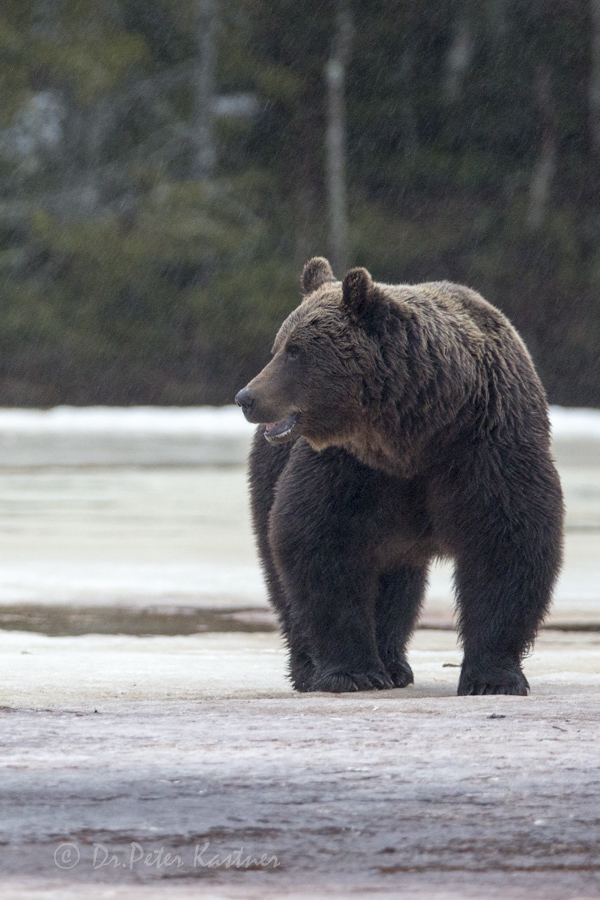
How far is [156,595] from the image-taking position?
8.59 meters

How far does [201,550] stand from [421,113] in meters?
26.9

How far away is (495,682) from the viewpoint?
17.4 ft

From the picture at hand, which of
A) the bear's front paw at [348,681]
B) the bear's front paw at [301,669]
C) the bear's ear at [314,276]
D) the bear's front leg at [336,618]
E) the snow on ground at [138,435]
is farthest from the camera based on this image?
the snow on ground at [138,435]

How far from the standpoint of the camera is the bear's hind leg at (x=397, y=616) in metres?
5.89

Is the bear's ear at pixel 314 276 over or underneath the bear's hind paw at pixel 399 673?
over

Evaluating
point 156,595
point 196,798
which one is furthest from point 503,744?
point 156,595

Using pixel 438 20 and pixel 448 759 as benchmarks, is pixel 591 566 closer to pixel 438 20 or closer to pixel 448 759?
pixel 448 759

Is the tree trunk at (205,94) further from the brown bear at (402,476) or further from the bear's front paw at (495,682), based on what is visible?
the bear's front paw at (495,682)

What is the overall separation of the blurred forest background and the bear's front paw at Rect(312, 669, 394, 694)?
25.3m

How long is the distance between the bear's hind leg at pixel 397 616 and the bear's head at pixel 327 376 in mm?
835

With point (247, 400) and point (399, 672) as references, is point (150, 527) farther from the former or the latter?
point (247, 400)

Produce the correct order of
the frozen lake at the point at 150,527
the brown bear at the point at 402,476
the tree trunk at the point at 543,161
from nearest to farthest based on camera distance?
1. the brown bear at the point at 402,476
2. the frozen lake at the point at 150,527
3. the tree trunk at the point at 543,161

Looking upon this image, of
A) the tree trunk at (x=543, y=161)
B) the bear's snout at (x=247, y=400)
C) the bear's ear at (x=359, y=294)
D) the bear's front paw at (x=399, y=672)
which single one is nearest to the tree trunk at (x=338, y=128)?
the tree trunk at (x=543, y=161)

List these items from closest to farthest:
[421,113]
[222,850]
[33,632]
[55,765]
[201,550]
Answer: [222,850] < [55,765] < [33,632] < [201,550] < [421,113]
